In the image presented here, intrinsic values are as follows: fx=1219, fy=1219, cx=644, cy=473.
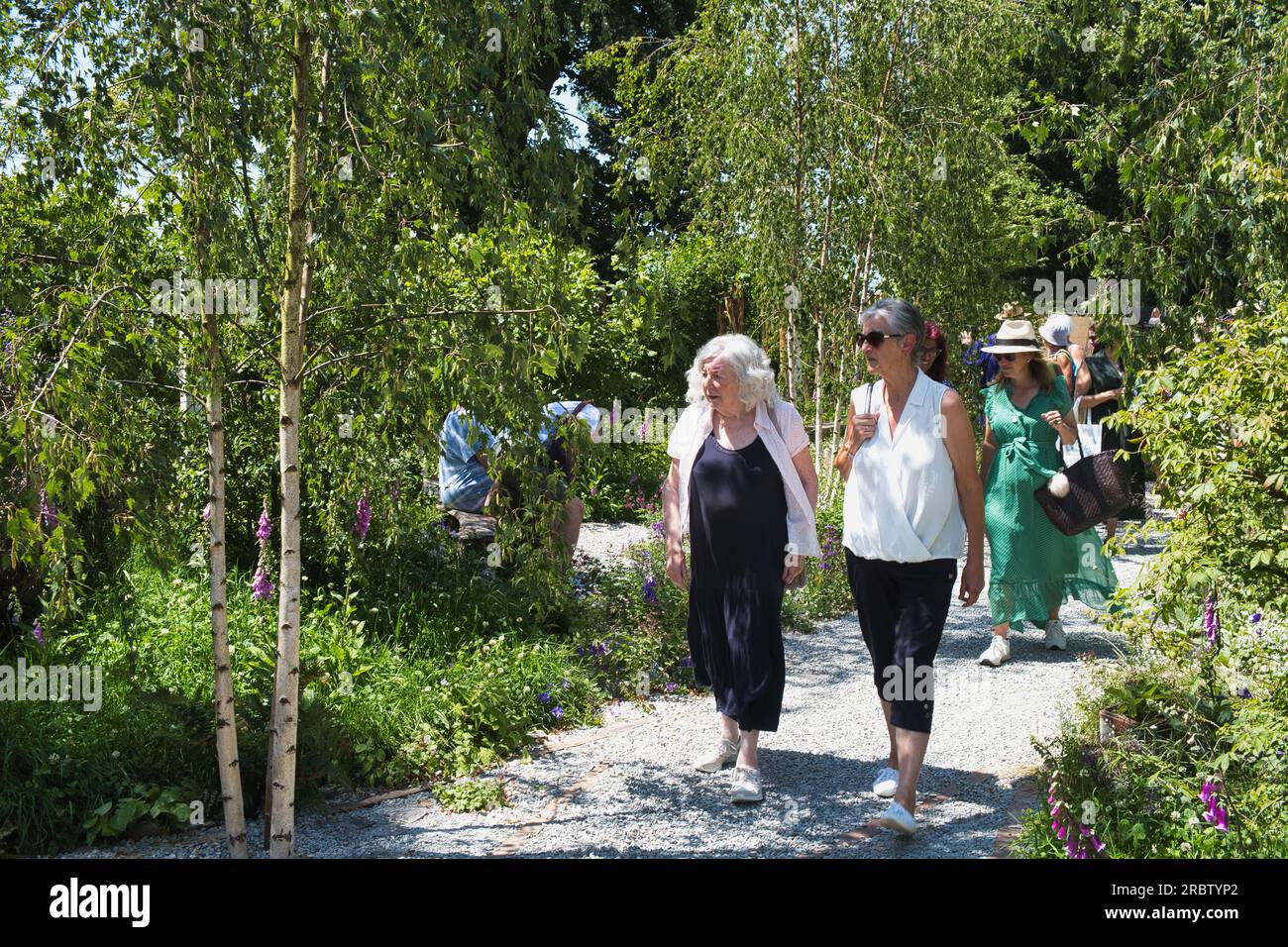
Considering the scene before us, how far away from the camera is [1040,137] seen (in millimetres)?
5582

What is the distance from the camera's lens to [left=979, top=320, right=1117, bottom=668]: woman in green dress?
718cm

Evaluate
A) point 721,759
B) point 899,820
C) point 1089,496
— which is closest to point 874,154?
point 1089,496

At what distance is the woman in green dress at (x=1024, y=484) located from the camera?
7.18m

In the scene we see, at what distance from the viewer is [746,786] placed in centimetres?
489

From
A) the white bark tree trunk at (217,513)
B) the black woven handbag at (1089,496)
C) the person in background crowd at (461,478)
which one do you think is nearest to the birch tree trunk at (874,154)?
the black woven handbag at (1089,496)

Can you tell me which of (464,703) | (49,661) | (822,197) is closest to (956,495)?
(464,703)

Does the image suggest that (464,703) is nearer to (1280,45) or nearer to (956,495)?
(956,495)

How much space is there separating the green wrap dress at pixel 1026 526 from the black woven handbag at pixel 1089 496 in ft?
1.18

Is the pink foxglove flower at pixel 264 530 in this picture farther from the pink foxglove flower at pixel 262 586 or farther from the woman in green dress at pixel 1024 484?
the woman in green dress at pixel 1024 484

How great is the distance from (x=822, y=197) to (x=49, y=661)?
674 centimetres

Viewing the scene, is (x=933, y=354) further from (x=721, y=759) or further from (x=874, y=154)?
(x=874, y=154)

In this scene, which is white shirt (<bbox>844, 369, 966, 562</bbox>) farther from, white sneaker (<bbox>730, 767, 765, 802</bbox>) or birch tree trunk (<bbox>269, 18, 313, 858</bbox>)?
birch tree trunk (<bbox>269, 18, 313, 858</bbox>)

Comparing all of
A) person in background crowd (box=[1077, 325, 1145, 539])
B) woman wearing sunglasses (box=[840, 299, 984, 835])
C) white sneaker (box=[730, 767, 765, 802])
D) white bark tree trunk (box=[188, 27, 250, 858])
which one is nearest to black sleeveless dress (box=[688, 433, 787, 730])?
white sneaker (box=[730, 767, 765, 802])

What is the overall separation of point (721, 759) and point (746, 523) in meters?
1.07
